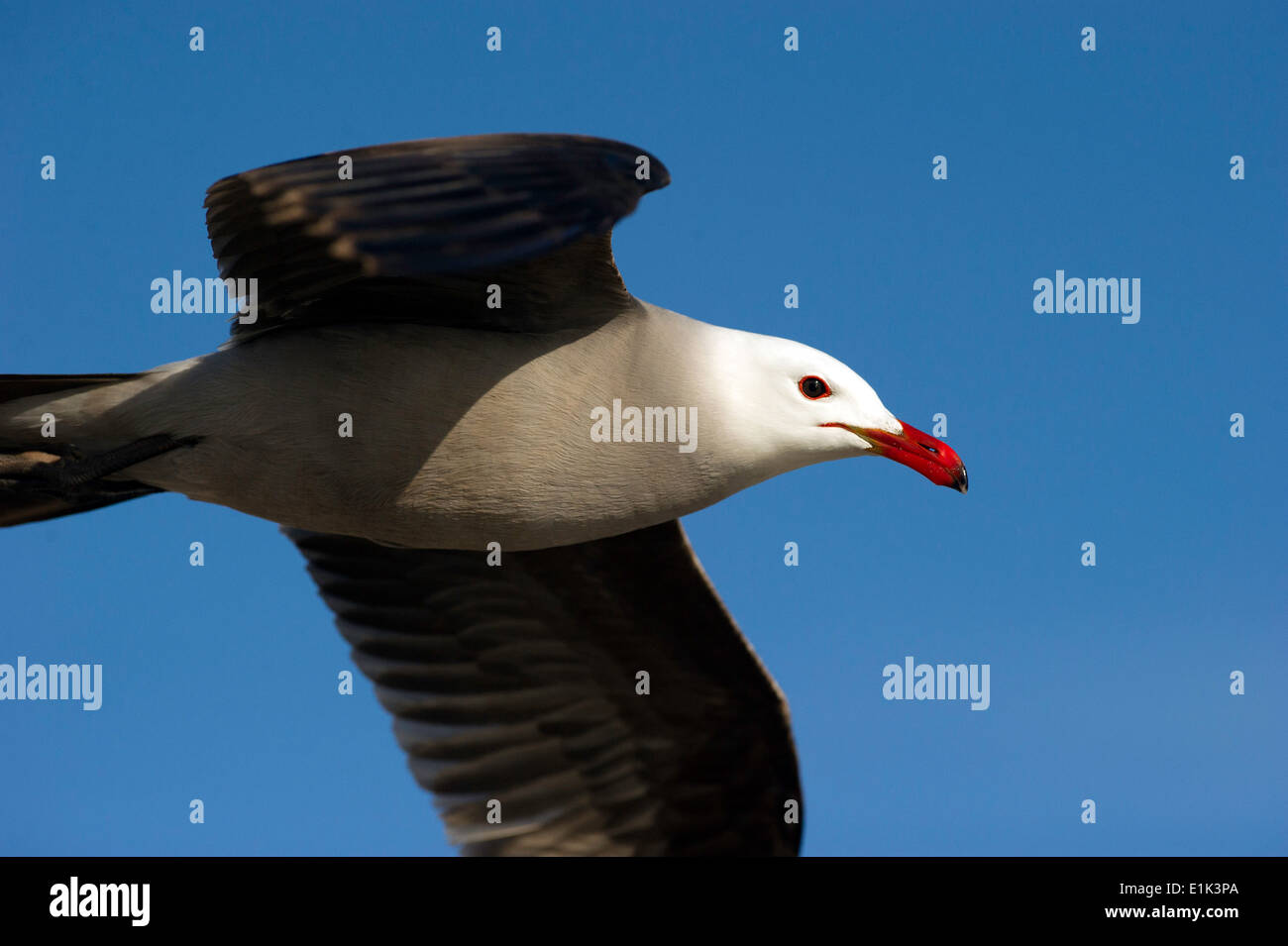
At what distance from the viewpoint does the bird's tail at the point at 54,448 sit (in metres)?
5.80

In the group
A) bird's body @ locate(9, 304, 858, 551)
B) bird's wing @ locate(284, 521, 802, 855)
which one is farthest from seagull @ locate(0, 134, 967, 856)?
bird's wing @ locate(284, 521, 802, 855)

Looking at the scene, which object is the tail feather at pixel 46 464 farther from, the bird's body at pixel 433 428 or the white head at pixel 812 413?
the white head at pixel 812 413

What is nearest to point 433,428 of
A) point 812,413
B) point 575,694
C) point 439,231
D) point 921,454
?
point 439,231

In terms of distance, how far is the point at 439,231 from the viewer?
4781mm

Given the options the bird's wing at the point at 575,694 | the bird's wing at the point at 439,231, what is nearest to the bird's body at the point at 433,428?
the bird's wing at the point at 439,231

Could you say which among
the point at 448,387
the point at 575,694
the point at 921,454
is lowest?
the point at 575,694

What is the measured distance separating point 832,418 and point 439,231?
2.05 metres

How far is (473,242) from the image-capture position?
189 inches

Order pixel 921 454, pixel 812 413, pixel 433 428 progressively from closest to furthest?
pixel 433 428
pixel 812 413
pixel 921 454

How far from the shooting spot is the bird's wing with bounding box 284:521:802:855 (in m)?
7.39

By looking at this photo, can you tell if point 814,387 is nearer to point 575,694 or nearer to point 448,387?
point 448,387
